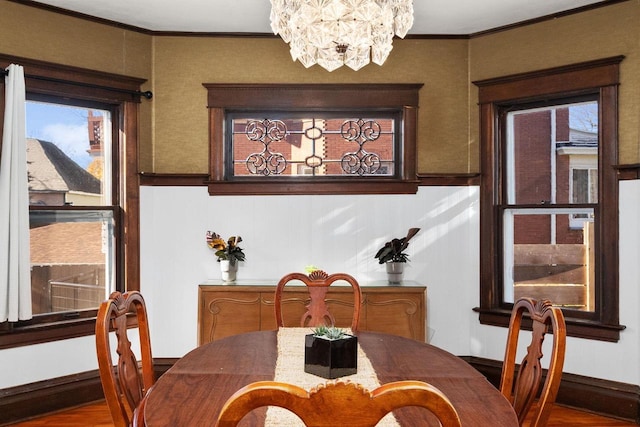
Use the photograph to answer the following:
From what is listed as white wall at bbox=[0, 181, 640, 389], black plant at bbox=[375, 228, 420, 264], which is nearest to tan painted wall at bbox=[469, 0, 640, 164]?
white wall at bbox=[0, 181, 640, 389]

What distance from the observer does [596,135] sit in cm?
410

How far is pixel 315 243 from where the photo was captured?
15.1 feet

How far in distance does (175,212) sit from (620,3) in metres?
3.51

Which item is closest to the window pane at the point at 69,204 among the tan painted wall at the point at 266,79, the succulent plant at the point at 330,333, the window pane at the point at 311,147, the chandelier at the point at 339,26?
the tan painted wall at the point at 266,79

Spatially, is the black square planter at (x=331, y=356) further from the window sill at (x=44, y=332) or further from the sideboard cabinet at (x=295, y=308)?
the window sill at (x=44, y=332)

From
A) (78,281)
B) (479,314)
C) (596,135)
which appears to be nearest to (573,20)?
(596,135)

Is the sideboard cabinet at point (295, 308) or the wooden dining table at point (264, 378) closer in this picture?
the wooden dining table at point (264, 378)

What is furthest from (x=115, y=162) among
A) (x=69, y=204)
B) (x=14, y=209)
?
(x=14, y=209)

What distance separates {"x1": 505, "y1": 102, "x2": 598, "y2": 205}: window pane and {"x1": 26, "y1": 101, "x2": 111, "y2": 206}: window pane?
3.12 metres

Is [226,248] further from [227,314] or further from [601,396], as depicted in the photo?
[601,396]

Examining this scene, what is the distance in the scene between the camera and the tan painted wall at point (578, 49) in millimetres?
3840

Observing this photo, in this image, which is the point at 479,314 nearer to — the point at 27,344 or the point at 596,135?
the point at 596,135

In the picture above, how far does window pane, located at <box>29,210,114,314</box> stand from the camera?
4.03 meters

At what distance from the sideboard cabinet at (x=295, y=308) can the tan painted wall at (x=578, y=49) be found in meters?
1.39
